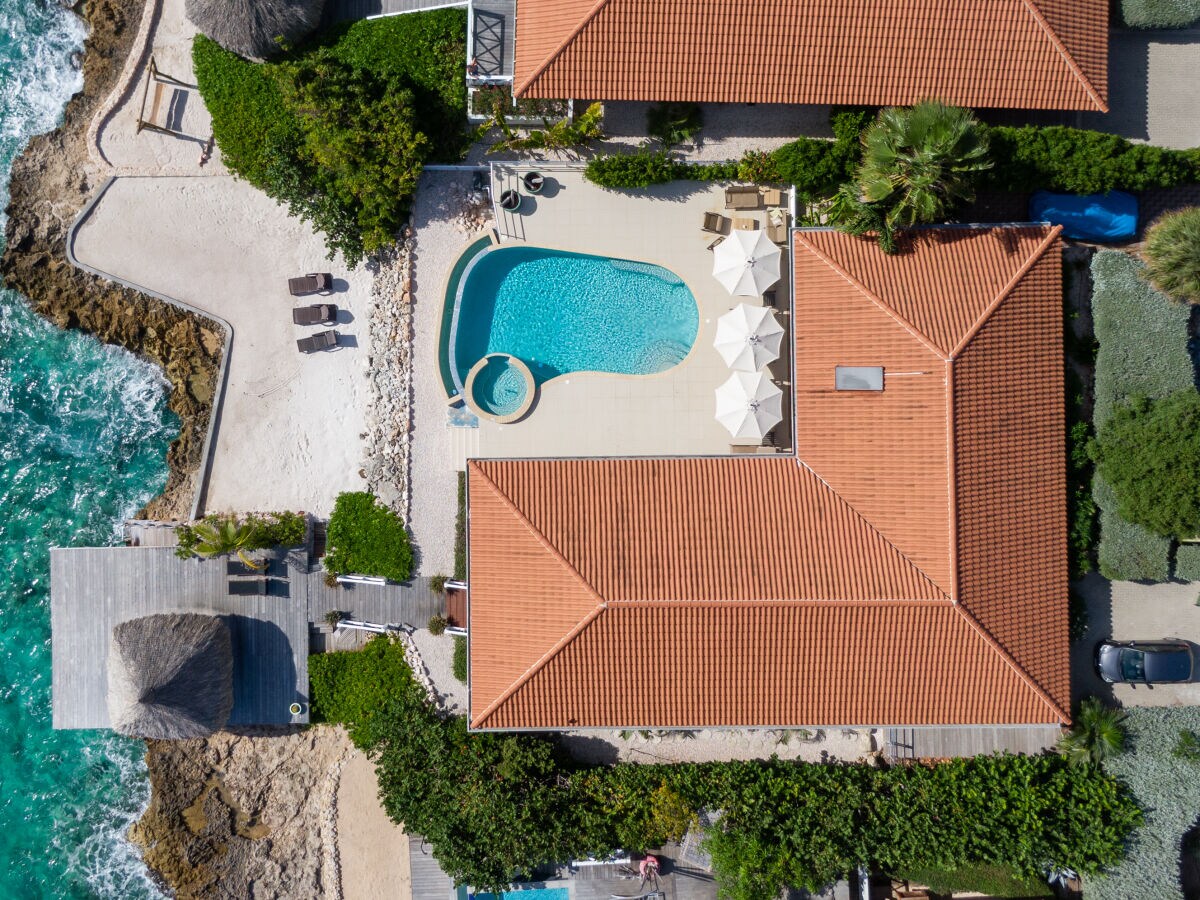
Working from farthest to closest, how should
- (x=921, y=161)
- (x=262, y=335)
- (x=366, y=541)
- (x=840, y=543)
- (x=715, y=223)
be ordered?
(x=262, y=335), (x=366, y=541), (x=715, y=223), (x=840, y=543), (x=921, y=161)

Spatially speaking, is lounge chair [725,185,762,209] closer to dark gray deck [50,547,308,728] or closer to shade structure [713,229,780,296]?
shade structure [713,229,780,296]

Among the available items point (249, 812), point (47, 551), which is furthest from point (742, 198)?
point (47, 551)

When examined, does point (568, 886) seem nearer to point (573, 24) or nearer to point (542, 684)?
point (542, 684)

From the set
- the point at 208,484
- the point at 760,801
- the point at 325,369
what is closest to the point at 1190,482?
the point at 760,801

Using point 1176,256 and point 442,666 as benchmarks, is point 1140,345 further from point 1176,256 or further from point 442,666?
point 442,666

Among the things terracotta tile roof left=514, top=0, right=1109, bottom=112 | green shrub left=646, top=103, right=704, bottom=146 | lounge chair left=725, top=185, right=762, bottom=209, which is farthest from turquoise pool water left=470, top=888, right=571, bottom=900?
terracotta tile roof left=514, top=0, right=1109, bottom=112

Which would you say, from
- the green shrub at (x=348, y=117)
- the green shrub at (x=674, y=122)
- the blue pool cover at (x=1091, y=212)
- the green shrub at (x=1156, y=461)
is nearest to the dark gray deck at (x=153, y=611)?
the green shrub at (x=348, y=117)
